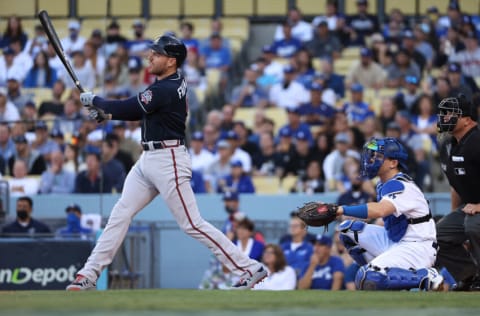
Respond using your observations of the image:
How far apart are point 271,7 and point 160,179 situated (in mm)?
12755

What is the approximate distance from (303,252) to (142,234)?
7.73 ft

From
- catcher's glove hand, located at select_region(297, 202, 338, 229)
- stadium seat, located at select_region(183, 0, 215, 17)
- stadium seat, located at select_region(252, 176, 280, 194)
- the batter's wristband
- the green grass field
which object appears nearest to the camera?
the green grass field

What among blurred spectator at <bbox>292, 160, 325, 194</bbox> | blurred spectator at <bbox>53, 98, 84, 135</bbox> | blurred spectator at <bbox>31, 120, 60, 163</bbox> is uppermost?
blurred spectator at <bbox>53, 98, 84, 135</bbox>

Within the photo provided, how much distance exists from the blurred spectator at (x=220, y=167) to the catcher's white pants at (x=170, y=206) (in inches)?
258

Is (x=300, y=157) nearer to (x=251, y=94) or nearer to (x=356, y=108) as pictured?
(x=356, y=108)

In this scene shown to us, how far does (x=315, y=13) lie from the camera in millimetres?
21688

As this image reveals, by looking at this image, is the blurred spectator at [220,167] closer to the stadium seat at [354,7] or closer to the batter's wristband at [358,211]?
the stadium seat at [354,7]

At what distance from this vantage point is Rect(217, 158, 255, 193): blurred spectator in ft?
52.3

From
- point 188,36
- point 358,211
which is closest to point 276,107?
point 188,36

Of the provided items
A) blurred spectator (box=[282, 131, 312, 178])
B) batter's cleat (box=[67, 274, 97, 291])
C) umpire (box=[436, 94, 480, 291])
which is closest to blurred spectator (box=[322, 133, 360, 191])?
blurred spectator (box=[282, 131, 312, 178])

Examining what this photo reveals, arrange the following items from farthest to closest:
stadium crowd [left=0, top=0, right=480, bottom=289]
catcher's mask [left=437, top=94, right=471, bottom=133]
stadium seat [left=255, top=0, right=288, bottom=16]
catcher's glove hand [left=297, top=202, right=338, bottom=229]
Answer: stadium seat [left=255, top=0, right=288, bottom=16] < stadium crowd [left=0, top=0, right=480, bottom=289] < catcher's mask [left=437, top=94, right=471, bottom=133] < catcher's glove hand [left=297, top=202, right=338, bottom=229]

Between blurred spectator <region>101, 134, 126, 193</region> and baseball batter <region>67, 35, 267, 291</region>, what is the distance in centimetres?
545

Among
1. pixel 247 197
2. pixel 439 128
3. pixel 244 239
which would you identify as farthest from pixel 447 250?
pixel 247 197

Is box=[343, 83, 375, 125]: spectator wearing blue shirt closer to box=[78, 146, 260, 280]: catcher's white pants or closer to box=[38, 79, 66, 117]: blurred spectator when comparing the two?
box=[38, 79, 66, 117]: blurred spectator
